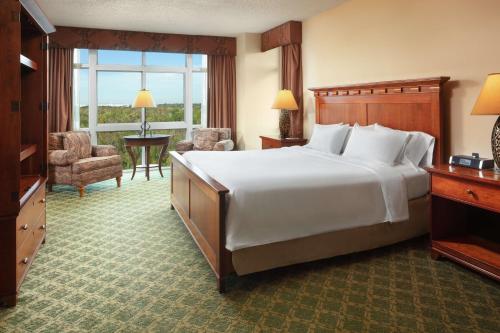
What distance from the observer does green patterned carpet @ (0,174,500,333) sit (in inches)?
83.4

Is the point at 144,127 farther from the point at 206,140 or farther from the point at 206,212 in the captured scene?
the point at 206,212

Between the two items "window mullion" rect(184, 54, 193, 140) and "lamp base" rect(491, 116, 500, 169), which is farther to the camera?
"window mullion" rect(184, 54, 193, 140)

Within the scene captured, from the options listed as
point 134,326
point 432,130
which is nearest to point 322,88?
point 432,130

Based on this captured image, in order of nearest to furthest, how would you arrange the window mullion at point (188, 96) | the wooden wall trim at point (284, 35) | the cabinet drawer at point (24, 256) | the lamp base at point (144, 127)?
the cabinet drawer at point (24, 256) → the wooden wall trim at point (284, 35) → the lamp base at point (144, 127) → the window mullion at point (188, 96)

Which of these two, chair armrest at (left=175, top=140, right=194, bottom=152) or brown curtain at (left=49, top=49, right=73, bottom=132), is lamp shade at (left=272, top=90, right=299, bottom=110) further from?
brown curtain at (left=49, top=49, right=73, bottom=132)

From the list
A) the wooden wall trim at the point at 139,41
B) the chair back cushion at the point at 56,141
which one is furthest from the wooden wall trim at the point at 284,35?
the chair back cushion at the point at 56,141

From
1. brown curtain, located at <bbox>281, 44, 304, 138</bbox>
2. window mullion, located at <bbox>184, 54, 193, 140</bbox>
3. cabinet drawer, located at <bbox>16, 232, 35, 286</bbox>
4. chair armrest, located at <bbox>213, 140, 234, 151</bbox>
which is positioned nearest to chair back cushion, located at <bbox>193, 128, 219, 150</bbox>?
chair armrest, located at <bbox>213, 140, 234, 151</bbox>

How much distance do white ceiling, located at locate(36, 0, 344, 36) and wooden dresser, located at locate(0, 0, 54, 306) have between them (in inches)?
82.4

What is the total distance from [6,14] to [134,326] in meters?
1.86

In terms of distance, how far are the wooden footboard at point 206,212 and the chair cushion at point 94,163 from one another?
6.55ft

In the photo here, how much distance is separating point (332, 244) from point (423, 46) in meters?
2.20

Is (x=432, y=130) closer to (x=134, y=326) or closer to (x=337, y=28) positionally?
(x=337, y=28)

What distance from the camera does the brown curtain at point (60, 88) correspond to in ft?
20.7

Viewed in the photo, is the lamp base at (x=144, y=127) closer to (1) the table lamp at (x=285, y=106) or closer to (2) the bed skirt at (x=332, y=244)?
(1) the table lamp at (x=285, y=106)
